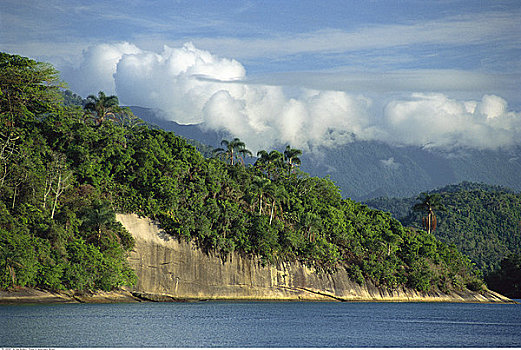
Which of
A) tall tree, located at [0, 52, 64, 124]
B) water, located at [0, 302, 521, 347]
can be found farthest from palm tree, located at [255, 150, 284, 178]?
water, located at [0, 302, 521, 347]

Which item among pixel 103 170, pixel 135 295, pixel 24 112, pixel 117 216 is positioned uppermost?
pixel 24 112

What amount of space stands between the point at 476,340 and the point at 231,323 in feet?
58.8

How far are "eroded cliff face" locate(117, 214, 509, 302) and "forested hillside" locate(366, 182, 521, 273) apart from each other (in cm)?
7546

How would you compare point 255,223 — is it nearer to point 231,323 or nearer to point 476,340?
point 231,323

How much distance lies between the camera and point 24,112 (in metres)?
77.6

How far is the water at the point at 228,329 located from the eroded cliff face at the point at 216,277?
12770 mm

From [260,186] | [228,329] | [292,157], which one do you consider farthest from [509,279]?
[228,329]

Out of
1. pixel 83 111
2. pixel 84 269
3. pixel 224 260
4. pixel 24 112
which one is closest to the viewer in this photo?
pixel 84 269

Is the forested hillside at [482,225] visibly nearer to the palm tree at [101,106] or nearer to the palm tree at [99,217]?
the palm tree at [101,106]

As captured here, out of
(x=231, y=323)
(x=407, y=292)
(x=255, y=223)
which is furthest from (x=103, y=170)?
(x=407, y=292)

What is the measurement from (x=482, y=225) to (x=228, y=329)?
142 metres

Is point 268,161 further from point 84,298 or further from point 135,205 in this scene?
point 84,298

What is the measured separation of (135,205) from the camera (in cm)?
7862

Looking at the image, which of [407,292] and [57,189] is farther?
[407,292]
